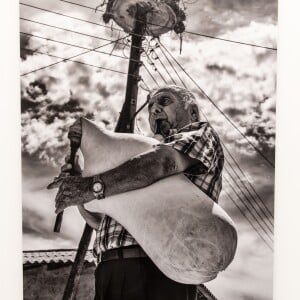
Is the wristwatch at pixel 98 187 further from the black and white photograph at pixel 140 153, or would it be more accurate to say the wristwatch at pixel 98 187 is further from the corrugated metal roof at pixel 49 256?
the corrugated metal roof at pixel 49 256

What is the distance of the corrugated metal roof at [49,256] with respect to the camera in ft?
5.08

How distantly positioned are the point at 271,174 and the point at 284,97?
0.22 meters

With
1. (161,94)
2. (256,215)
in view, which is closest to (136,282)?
(256,215)

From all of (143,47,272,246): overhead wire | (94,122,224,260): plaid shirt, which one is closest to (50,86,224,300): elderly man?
(94,122,224,260): plaid shirt

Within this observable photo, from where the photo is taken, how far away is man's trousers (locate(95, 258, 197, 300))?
1547 millimetres

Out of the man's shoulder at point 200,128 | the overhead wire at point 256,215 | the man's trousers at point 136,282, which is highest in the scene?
the man's shoulder at point 200,128

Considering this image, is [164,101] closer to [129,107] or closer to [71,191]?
[129,107]

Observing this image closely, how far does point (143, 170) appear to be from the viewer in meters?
1.55

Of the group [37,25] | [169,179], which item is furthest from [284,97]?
[37,25]

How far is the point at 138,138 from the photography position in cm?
158

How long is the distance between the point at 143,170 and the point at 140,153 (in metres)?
0.04

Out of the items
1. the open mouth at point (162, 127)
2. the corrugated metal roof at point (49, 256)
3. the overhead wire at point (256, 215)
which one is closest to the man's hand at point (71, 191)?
the corrugated metal roof at point (49, 256)

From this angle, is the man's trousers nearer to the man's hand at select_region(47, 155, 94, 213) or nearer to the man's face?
the man's hand at select_region(47, 155, 94, 213)

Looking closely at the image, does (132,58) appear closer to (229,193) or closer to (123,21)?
(123,21)
